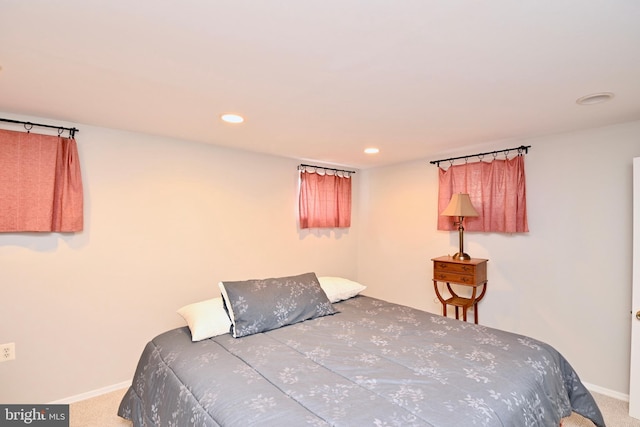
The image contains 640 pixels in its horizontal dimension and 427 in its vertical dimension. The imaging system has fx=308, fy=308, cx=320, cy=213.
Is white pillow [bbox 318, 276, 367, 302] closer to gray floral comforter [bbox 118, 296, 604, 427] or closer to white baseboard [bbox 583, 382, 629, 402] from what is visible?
gray floral comforter [bbox 118, 296, 604, 427]

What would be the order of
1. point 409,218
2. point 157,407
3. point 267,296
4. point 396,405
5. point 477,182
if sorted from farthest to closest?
1. point 409,218
2. point 477,182
3. point 267,296
4. point 157,407
5. point 396,405

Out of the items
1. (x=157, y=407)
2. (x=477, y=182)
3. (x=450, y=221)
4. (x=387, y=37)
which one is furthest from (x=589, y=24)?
(x=157, y=407)

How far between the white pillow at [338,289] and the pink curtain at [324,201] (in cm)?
98

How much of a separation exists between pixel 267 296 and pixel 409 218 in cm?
227

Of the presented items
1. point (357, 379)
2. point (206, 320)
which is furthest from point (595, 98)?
point (206, 320)

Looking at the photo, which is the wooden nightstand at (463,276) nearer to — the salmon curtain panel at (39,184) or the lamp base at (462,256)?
the lamp base at (462,256)

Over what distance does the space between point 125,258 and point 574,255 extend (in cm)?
393

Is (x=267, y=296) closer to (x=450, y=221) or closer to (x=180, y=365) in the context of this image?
(x=180, y=365)

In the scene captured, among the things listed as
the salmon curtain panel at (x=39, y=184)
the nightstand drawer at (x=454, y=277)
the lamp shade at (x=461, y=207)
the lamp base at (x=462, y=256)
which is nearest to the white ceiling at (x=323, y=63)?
the salmon curtain panel at (x=39, y=184)

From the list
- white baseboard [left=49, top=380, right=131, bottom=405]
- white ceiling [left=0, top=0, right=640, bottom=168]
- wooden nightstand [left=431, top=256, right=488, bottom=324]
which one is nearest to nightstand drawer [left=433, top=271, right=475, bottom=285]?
wooden nightstand [left=431, top=256, right=488, bottom=324]

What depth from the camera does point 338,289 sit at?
9.92ft

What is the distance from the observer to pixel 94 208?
256 cm

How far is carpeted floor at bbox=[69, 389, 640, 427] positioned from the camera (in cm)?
220

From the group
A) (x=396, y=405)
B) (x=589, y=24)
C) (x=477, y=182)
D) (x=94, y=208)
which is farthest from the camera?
(x=477, y=182)
